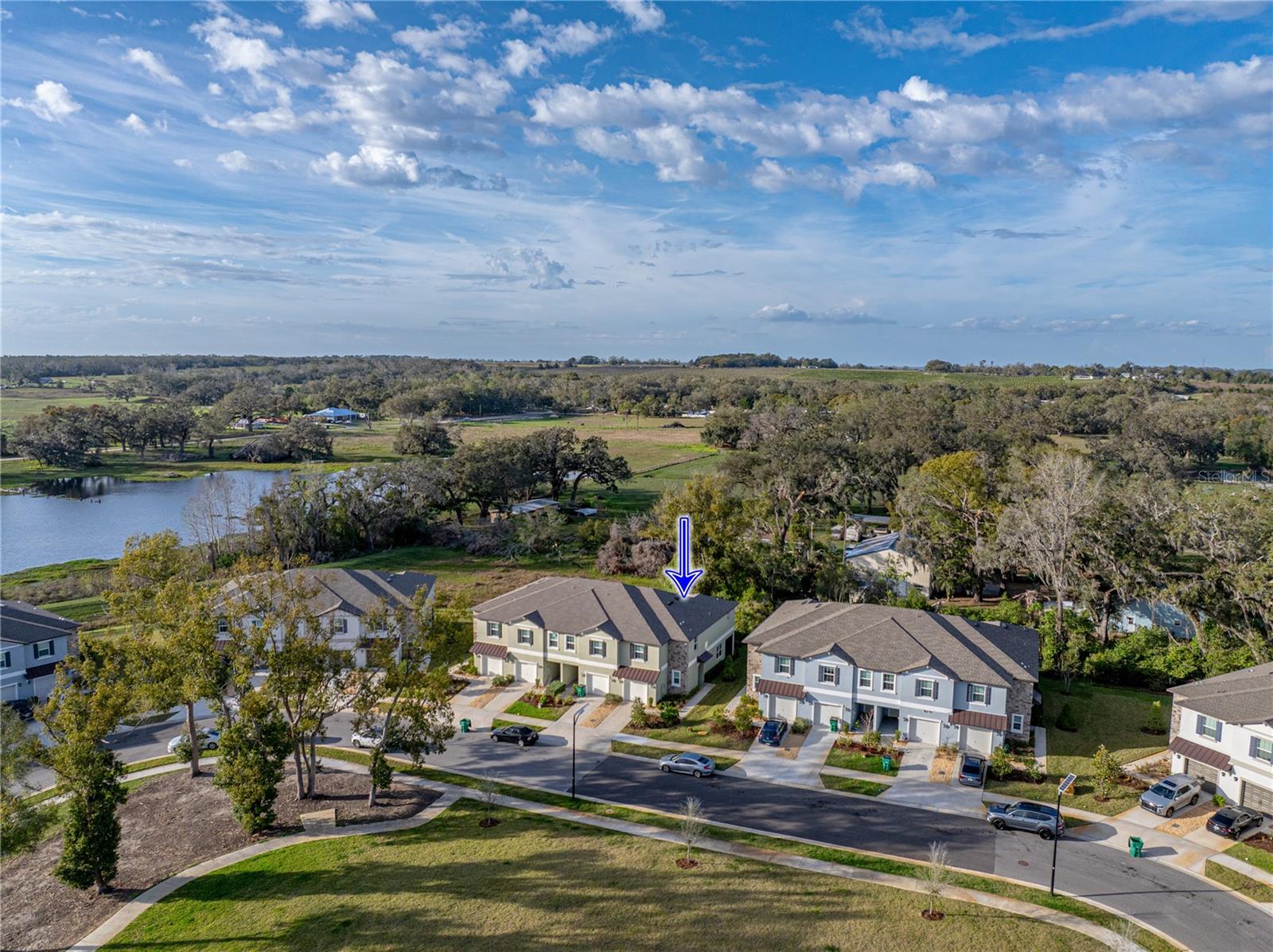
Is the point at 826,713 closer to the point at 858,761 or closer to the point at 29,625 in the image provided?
the point at 858,761

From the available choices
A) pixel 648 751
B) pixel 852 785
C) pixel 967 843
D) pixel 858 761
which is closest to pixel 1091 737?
pixel 858 761

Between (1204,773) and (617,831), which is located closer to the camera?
(617,831)

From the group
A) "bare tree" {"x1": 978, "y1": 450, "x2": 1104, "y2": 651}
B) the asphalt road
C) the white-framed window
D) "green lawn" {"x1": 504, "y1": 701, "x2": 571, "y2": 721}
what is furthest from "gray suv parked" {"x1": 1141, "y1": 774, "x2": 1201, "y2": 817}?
"green lawn" {"x1": 504, "y1": 701, "x2": 571, "y2": 721}

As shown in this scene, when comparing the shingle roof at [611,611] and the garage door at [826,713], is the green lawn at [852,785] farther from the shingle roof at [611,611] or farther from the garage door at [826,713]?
the shingle roof at [611,611]

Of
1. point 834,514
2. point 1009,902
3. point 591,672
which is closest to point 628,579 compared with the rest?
point 591,672

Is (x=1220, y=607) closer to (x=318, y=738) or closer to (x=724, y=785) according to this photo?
(x=724, y=785)
